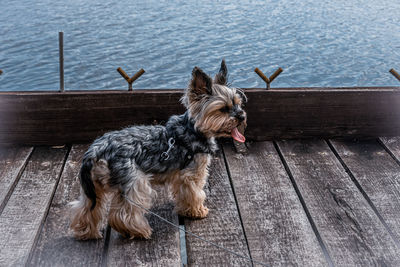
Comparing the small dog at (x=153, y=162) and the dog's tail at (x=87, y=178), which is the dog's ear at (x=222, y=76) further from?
the dog's tail at (x=87, y=178)

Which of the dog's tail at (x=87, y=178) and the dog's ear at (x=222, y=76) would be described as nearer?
the dog's tail at (x=87, y=178)

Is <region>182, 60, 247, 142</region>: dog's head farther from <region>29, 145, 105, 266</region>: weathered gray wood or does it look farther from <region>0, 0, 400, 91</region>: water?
<region>0, 0, 400, 91</region>: water

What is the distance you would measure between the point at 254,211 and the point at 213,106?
0.98 meters

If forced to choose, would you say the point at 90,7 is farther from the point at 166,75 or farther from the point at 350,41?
the point at 350,41

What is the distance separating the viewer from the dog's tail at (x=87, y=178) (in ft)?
11.0

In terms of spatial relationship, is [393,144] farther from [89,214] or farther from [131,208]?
[89,214]

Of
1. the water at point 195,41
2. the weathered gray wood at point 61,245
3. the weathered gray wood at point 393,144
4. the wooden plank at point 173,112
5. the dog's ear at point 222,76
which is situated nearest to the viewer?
the weathered gray wood at point 61,245

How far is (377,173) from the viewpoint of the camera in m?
4.61

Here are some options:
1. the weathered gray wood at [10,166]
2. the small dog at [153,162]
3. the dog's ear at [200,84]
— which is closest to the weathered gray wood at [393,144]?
the small dog at [153,162]

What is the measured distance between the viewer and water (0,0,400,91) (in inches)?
280

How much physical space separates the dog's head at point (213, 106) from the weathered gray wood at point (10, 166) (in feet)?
5.50

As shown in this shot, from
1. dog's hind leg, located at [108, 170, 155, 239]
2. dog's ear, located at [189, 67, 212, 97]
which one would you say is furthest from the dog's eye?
dog's hind leg, located at [108, 170, 155, 239]

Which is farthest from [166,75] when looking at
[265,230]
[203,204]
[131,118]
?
[265,230]

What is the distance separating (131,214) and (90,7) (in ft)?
23.6
